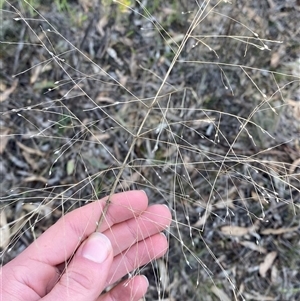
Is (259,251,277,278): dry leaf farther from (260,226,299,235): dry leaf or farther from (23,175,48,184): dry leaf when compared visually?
(23,175,48,184): dry leaf

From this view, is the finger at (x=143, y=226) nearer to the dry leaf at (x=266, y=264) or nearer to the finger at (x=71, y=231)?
the finger at (x=71, y=231)

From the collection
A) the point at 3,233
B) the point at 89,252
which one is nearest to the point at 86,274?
the point at 89,252

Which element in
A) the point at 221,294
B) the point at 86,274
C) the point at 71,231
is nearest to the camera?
the point at 86,274

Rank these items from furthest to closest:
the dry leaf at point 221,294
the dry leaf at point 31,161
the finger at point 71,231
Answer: the dry leaf at point 31,161
the dry leaf at point 221,294
the finger at point 71,231

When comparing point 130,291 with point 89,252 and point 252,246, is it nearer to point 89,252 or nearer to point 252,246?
point 89,252

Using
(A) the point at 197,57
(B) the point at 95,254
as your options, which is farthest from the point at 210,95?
(B) the point at 95,254

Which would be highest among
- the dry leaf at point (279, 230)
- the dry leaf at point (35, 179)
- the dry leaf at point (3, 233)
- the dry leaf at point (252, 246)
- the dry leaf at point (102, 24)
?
the dry leaf at point (102, 24)

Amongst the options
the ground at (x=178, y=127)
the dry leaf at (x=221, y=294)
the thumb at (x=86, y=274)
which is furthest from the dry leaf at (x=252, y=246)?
the thumb at (x=86, y=274)

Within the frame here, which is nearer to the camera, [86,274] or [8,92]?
[86,274]

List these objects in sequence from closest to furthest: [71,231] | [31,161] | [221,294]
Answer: [71,231] < [221,294] < [31,161]
